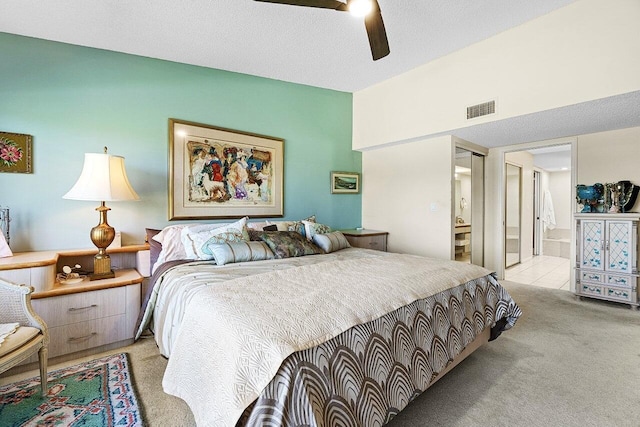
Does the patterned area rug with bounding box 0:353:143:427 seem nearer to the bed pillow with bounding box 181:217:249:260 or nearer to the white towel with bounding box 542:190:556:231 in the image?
the bed pillow with bounding box 181:217:249:260

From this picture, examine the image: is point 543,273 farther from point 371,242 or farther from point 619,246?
point 371,242

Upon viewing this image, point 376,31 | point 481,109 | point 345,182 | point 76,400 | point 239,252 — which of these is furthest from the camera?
point 345,182

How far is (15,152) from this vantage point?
2402 mm

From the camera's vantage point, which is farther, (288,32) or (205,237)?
(288,32)

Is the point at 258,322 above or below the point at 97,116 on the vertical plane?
below

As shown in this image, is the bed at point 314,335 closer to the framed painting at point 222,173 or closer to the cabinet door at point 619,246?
the framed painting at point 222,173

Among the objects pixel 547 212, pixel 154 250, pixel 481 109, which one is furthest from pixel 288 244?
pixel 547 212

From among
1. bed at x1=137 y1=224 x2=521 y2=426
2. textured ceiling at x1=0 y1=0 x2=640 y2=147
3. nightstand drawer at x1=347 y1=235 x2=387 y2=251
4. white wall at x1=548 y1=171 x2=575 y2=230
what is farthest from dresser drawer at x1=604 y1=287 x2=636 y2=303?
white wall at x1=548 y1=171 x2=575 y2=230

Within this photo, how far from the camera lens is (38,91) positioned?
8.16 ft

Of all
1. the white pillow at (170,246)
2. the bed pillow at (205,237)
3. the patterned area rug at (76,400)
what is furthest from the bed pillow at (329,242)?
the patterned area rug at (76,400)

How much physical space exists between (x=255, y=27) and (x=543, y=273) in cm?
582

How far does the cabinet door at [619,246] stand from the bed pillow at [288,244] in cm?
338

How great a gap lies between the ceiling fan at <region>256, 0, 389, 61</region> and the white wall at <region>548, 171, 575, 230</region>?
302 inches

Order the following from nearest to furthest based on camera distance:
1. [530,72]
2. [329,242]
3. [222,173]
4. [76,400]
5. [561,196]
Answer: [76,400] < [530,72] < [329,242] < [222,173] < [561,196]
